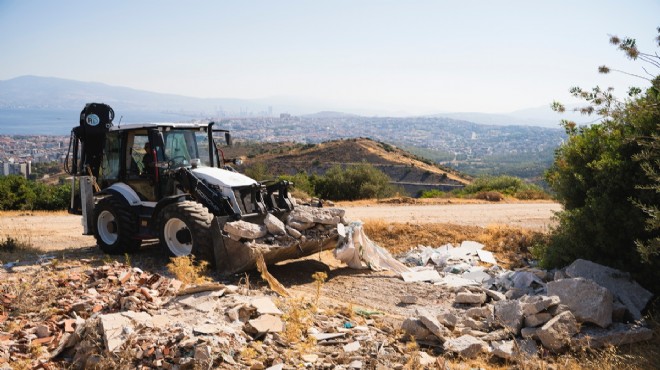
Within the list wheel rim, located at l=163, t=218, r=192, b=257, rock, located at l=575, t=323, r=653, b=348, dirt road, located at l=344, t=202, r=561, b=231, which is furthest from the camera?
dirt road, located at l=344, t=202, r=561, b=231

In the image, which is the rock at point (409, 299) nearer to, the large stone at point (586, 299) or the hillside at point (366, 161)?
the large stone at point (586, 299)

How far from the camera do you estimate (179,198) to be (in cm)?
953

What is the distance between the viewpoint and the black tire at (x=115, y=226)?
403 inches

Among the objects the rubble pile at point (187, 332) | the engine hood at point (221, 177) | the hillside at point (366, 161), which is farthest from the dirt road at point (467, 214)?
the hillside at point (366, 161)

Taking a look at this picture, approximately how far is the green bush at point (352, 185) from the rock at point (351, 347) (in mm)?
19351

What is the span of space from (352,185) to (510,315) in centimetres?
1991

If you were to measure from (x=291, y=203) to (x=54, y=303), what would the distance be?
425cm

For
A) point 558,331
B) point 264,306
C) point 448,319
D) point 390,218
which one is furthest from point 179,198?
point 390,218

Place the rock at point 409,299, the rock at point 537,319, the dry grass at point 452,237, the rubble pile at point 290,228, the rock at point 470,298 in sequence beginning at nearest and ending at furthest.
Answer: the rock at point 537,319
the rock at point 470,298
the rock at point 409,299
the rubble pile at point 290,228
the dry grass at point 452,237

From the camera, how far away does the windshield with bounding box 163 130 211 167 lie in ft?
33.4

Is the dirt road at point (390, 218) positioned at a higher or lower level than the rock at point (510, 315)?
lower

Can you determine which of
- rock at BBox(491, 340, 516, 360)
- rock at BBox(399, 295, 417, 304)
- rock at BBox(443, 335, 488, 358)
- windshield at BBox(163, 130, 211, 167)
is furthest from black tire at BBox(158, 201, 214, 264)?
rock at BBox(491, 340, 516, 360)

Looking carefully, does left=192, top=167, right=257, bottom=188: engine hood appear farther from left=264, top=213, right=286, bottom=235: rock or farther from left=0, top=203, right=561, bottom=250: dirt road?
left=0, top=203, right=561, bottom=250: dirt road

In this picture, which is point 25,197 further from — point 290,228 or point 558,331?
point 558,331
